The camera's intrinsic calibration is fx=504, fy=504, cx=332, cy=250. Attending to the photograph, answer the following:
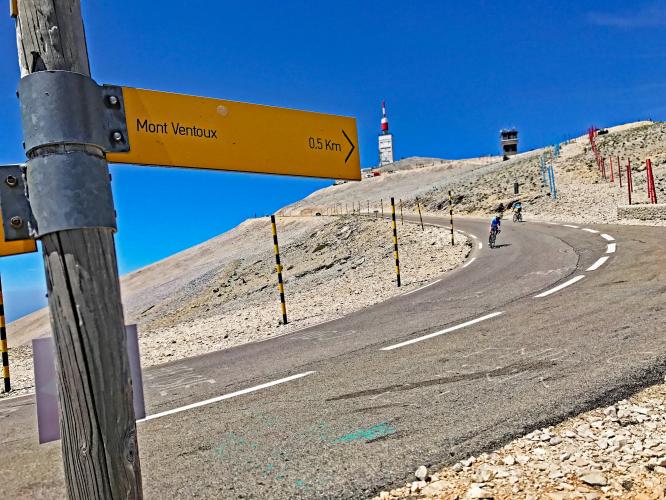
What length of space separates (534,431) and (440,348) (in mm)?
2489

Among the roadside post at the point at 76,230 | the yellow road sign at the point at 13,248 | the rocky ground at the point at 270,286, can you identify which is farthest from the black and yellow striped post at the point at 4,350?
the roadside post at the point at 76,230

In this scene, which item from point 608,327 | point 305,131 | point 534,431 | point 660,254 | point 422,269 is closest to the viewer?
point 305,131

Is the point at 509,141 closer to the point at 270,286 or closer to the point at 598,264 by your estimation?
the point at 270,286

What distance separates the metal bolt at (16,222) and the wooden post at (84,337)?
0.11 meters

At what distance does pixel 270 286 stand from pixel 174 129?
72.3 ft

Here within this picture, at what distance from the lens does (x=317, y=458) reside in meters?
3.35

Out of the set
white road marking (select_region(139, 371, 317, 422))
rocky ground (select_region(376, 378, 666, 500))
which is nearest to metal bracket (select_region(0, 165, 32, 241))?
rocky ground (select_region(376, 378, 666, 500))

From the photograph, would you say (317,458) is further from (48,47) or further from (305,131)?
(48,47)

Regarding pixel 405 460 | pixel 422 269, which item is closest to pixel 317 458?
pixel 405 460

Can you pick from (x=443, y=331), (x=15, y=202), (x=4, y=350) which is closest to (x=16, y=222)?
(x=15, y=202)

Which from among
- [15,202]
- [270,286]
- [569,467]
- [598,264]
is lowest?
[270,286]

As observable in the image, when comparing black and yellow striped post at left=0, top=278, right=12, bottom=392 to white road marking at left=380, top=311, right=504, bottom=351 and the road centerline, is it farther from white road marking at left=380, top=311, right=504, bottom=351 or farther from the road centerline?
the road centerline

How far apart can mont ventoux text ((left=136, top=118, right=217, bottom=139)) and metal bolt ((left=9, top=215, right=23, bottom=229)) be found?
577 millimetres

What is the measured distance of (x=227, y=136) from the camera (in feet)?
7.30
